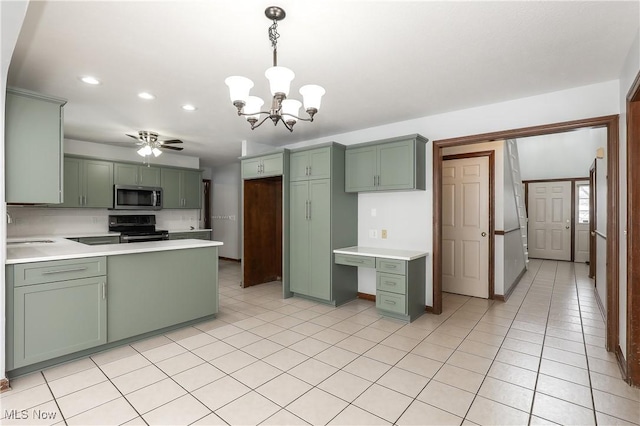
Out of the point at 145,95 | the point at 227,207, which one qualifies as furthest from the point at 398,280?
the point at 227,207

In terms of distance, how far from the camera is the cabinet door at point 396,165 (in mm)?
3826

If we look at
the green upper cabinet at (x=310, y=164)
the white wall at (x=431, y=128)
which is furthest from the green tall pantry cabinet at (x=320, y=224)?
the white wall at (x=431, y=128)

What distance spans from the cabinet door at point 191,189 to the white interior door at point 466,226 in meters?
4.93

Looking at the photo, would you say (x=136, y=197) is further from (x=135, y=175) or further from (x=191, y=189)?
(x=191, y=189)

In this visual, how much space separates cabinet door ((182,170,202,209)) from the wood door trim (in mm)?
6623

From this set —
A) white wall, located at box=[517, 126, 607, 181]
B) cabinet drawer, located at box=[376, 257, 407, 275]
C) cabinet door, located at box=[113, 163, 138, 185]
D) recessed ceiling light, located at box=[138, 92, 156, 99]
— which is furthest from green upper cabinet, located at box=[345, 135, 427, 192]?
white wall, located at box=[517, 126, 607, 181]

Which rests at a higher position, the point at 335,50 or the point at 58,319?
the point at 335,50

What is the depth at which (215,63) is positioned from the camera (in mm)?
2594

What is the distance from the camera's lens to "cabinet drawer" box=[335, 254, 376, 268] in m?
3.93

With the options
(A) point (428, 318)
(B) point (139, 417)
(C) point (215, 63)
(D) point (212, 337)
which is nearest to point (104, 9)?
(C) point (215, 63)

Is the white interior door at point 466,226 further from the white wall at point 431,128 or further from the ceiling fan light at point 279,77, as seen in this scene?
the ceiling fan light at point 279,77

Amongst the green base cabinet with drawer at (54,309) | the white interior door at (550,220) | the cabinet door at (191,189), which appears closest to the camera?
the green base cabinet with drawer at (54,309)

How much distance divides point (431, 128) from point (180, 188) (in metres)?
4.99

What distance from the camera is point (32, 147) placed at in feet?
8.27
